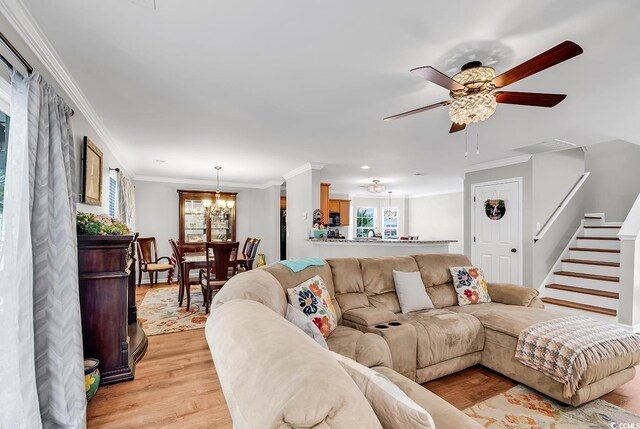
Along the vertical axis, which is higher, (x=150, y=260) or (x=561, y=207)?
(x=561, y=207)

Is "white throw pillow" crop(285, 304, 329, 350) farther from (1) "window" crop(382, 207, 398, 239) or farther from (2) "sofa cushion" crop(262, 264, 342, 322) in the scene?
(1) "window" crop(382, 207, 398, 239)

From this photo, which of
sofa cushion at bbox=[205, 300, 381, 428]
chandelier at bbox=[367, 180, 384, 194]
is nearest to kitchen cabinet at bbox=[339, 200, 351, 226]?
chandelier at bbox=[367, 180, 384, 194]

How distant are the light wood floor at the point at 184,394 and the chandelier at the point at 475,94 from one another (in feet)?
6.85

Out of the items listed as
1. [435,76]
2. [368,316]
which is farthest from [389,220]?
[435,76]

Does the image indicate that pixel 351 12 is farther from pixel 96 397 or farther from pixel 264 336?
pixel 96 397

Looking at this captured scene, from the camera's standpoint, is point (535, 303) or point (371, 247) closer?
point (535, 303)

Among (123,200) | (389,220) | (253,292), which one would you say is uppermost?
(123,200)

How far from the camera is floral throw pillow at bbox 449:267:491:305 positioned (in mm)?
3248

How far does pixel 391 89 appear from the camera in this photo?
2.53 metres

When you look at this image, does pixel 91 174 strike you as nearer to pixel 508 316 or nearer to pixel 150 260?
pixel 150 260

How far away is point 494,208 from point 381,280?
134 inches

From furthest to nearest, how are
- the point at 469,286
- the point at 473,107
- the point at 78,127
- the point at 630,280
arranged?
the point at 630,280 → the point at 469,286 → the point at 78,127 → the point at 473,107

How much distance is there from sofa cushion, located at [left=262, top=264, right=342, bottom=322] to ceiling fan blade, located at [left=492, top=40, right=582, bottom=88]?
195 centimetres

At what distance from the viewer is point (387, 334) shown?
2.26m
